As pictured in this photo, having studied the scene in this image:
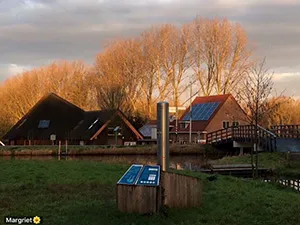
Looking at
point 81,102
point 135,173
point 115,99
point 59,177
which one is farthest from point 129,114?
point 135,173

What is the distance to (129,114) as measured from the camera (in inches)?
2507

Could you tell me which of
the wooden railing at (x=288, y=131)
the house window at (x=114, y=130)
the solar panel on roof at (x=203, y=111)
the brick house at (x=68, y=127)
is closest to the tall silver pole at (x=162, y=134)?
the wooden railing at (x=288, y=131)

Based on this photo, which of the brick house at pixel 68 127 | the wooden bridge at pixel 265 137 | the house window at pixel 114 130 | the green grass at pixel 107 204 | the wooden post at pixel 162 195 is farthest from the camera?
the house window at pixel 114 130

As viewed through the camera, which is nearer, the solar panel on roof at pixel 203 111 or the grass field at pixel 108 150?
the grass field at pixel 108 150

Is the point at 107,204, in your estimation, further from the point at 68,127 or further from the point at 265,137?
the point at 68,127

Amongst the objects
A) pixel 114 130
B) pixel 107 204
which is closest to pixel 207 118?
pixel 114 130

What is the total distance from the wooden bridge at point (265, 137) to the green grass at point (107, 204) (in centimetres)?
1830

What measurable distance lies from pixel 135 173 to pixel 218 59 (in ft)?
171

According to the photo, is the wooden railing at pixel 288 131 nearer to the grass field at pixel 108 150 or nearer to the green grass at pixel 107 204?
the grass field at pixel 108 150

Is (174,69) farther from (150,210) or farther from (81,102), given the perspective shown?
(150,210)

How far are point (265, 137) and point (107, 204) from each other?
28843mm

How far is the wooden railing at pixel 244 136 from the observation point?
1391 inches

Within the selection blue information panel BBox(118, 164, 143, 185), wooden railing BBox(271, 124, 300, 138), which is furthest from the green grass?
wooden railing BBox(271, 124, 300, 138)

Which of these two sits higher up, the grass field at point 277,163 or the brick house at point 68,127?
the brick house at point 68,127
